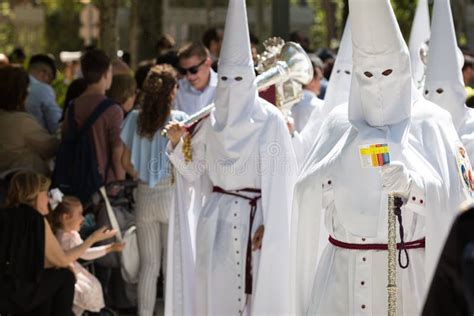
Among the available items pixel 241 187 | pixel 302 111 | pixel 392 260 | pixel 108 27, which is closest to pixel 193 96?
pixel 302 111

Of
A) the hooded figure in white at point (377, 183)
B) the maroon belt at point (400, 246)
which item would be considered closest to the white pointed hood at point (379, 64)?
the hooded figure in white at point (377, 183)

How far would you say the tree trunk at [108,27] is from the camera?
57.2 ft

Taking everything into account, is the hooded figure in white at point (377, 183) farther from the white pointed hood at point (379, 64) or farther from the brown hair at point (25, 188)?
the brown hair at point (25, 188)

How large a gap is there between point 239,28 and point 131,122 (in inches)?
84.0

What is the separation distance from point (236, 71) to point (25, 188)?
5.54 feet

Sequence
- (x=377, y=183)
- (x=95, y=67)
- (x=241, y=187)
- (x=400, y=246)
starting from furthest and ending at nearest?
(x=95, y=67) → (x=241, y=187) → (x=400, y=246) → (x=377, y=183)

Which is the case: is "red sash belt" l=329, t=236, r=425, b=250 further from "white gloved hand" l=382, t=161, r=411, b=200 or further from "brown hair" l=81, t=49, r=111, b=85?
"brown hair" l=81, t=49, r=111, b=85

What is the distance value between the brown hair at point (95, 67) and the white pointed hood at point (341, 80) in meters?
1.90

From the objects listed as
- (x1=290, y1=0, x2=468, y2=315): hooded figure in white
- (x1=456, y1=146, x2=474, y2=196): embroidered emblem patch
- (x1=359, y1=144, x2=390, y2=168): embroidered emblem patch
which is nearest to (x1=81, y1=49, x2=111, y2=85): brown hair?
(x1=290, y1=0, x2=468, y2=315): hooded figure in white

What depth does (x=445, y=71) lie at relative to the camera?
314 inches

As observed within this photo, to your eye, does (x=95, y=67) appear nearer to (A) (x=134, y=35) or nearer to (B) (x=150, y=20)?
(B) (x=150, y=20)

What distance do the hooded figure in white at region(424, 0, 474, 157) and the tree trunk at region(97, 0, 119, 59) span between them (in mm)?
9337

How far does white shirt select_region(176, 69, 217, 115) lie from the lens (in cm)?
1067

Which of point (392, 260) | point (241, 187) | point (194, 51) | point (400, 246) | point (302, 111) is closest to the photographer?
point (392, 260)
